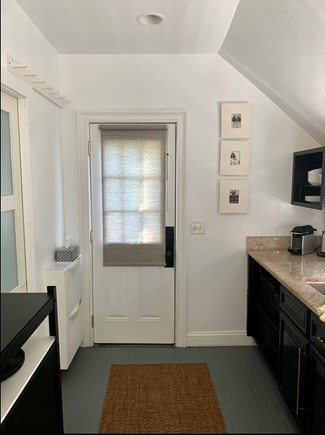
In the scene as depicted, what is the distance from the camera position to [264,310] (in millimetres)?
2525

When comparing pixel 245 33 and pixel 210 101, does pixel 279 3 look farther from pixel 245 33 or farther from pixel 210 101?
pixel 210 101

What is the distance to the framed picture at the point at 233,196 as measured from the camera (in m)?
2.72

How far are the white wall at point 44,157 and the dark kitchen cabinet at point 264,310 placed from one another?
1.54 metres

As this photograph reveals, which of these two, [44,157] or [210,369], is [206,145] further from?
[210,369]

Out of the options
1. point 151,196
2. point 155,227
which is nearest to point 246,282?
point 155,227

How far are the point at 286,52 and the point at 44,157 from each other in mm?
1609

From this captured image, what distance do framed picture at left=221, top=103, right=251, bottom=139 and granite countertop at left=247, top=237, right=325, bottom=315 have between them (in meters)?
0.87

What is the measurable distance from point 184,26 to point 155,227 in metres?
1.48

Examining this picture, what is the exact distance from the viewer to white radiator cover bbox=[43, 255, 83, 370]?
7.47 ft

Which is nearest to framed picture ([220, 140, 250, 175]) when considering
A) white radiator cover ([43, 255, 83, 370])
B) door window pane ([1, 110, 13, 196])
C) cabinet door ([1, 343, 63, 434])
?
white radiator cover ([43, 255, 83, 370])

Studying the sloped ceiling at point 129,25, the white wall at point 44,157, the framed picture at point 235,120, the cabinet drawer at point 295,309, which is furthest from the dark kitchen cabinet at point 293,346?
the sloped ceiling at point 129,25

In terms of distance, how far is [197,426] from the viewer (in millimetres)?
524

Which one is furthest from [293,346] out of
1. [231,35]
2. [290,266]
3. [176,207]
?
[231,35]

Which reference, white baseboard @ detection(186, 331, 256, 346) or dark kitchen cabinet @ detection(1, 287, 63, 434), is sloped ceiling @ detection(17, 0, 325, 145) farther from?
white baseboard @ detection(186, 331, 256, 346)
